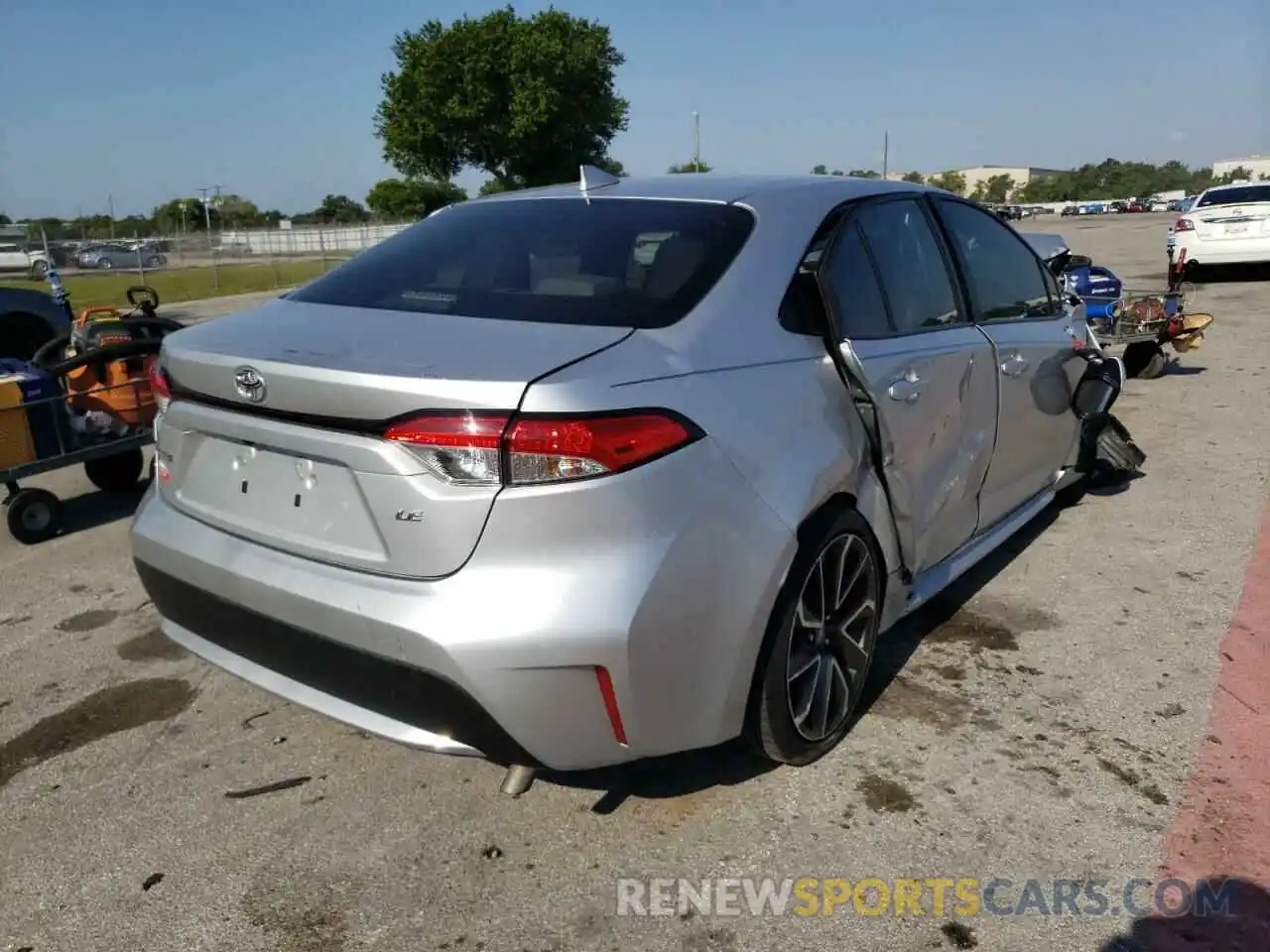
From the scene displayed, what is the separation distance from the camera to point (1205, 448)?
6.32 meters

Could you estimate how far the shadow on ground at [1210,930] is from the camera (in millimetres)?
2172

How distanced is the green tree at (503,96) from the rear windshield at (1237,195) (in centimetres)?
3244

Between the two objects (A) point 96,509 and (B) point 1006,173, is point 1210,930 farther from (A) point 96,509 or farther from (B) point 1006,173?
(B) point 1006,173

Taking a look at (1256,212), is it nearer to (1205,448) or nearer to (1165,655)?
(1205,448)

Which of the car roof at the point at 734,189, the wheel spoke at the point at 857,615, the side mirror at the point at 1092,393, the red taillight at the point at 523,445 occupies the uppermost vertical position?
the car roof at the point at 734,189

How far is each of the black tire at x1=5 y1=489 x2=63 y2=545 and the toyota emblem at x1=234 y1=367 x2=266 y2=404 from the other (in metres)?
3.40

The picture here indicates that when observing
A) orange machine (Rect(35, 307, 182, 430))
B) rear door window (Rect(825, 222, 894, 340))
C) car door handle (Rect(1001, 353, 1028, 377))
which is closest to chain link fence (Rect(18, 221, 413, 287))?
orange machine (Rect(35, 307, 182, 430))

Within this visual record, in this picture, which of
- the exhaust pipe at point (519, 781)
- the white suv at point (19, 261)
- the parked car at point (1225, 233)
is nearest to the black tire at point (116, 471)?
the exhaust pipe at point (519, 781)

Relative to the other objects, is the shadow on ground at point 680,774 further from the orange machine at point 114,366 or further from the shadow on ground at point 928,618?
the orange machine at point 114,366

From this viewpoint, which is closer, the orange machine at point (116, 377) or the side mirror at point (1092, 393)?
the side mirror at point (1092, 393)

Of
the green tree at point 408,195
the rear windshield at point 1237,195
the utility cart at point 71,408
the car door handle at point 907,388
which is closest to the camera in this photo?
the car door handle at point 907,388

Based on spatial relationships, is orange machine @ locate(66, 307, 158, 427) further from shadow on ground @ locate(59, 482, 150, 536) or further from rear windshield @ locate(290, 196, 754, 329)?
rear windshield @ locate(290, 196, 754, 329)

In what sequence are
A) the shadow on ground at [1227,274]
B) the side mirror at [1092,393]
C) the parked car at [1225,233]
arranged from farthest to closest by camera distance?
the shadow on ground at [1227,274], the parked car at [1225,233], the side mirror at [1092,393]

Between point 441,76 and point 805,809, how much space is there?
4751cm
